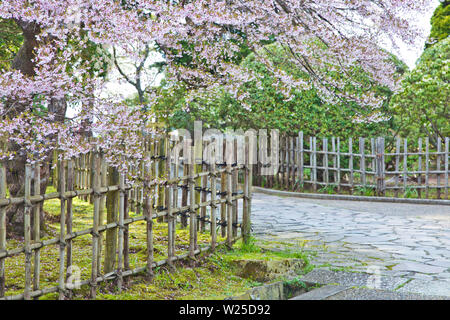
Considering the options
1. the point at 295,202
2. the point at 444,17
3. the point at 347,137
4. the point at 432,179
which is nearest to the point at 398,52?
the point at 295,202

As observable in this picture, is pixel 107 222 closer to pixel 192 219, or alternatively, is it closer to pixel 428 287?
pixel 192 219

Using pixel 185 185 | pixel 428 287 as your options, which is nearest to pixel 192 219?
pixel 185 185

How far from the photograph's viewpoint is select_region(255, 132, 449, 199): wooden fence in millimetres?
13172

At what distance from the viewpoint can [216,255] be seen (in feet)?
18.9

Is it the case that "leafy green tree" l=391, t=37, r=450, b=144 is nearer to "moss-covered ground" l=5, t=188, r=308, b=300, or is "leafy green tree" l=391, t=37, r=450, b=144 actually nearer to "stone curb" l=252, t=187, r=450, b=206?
"stone curb" l=252, t=187, r=450, b=206

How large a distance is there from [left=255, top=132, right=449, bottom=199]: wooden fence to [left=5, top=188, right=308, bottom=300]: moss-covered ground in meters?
7.91

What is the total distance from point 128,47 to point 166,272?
2659 mm

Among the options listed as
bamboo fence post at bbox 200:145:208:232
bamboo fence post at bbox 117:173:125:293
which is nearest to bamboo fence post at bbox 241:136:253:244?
bamboo fence post at bbox 200:145:208:232

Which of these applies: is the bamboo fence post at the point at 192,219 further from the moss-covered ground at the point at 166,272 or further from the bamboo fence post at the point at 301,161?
the bamboo fence post at the point at 301,161

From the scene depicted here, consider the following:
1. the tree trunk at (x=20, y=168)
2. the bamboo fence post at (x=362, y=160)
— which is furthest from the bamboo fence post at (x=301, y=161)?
the tree trunk at (x=20, y=168)

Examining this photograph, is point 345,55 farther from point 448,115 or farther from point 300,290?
point 448,115

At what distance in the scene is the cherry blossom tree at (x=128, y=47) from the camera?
16.2 feet

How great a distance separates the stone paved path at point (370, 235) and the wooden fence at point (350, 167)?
4.54 ft

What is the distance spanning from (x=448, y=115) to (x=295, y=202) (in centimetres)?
588
